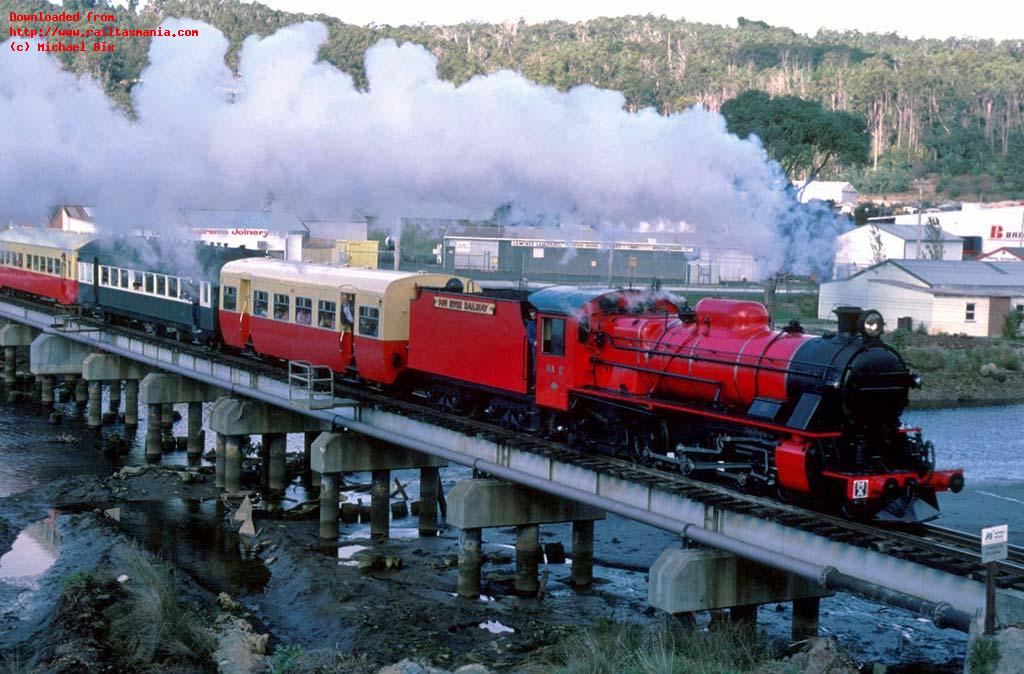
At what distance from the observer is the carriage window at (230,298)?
39.0 meters

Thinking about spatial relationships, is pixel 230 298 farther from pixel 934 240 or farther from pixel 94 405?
pixel 934 240

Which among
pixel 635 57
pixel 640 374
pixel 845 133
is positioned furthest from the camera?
pixel 635 57

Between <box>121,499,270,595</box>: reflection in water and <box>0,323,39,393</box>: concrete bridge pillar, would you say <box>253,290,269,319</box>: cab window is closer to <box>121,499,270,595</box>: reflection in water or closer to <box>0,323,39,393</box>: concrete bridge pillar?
<box>121,499,270,595</box>: reflection in water

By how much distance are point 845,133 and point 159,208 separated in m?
40.3

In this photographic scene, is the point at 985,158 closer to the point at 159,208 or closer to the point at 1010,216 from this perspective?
the point at 1010,216

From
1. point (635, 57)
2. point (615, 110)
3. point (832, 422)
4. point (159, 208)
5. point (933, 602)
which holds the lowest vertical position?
point (933, 602)

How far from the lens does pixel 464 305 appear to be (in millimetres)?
28359

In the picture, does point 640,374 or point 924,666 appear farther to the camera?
point 640,374

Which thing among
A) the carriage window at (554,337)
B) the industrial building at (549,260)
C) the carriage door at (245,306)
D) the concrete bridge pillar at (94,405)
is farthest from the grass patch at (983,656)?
the industrial building at (549,260)

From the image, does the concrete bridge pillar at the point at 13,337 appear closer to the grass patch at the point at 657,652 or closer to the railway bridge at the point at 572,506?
the railway bridge at the point at 572,506

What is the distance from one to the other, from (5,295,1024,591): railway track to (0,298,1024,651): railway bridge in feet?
0.13

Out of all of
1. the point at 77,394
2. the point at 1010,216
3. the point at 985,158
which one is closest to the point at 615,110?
the point at 77,394

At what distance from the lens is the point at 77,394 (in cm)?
5431

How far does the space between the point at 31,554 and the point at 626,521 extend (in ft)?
52.2
